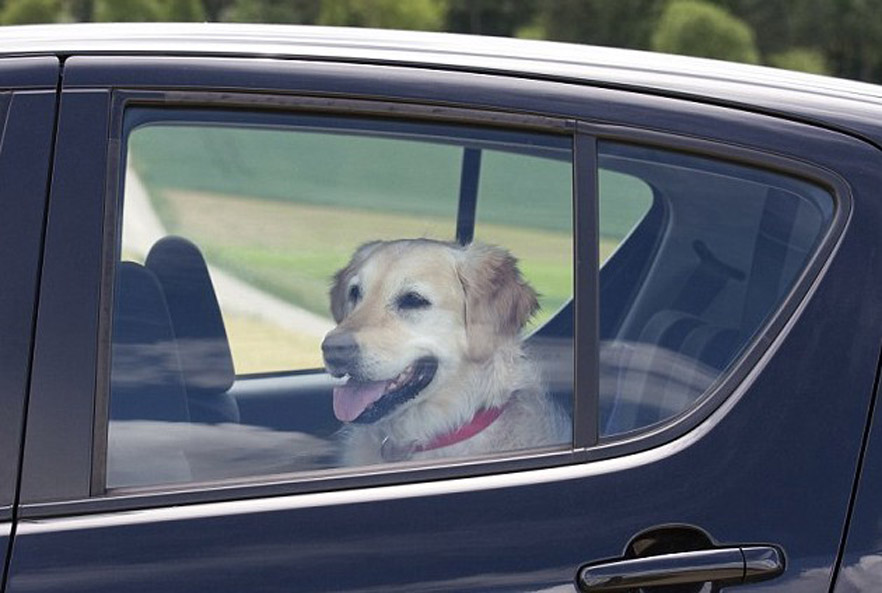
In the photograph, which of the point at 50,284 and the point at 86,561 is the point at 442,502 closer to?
the point at 86,561

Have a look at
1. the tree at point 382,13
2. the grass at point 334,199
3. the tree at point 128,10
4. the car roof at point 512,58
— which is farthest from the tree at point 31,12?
the car roof at point 512,58

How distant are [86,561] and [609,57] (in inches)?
39.8


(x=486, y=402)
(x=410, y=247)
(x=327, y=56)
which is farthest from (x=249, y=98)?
(x=486, y=402)

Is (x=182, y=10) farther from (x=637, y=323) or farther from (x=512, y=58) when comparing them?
(x=637, y=323)

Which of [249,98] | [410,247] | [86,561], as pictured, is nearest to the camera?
[86,561]

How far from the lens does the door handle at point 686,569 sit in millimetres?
1801

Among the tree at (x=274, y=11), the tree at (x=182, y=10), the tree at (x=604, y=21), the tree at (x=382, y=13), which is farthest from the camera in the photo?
the tree at (x=604, y=21)

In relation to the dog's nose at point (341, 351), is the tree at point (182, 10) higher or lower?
higher

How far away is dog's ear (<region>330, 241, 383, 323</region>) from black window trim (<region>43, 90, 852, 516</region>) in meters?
0.21

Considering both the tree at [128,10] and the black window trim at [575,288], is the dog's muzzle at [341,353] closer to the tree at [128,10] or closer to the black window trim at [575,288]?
the black window trim at [575,288]

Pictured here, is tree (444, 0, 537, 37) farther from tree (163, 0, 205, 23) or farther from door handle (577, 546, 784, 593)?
door handle (577, 546, 784, 593)

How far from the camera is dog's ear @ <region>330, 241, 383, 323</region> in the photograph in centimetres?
206

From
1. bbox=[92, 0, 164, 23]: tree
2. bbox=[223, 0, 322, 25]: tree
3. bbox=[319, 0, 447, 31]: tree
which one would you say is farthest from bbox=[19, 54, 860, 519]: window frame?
bbox=[223, 0, 322, 25]: tree

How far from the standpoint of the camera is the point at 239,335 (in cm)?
215
